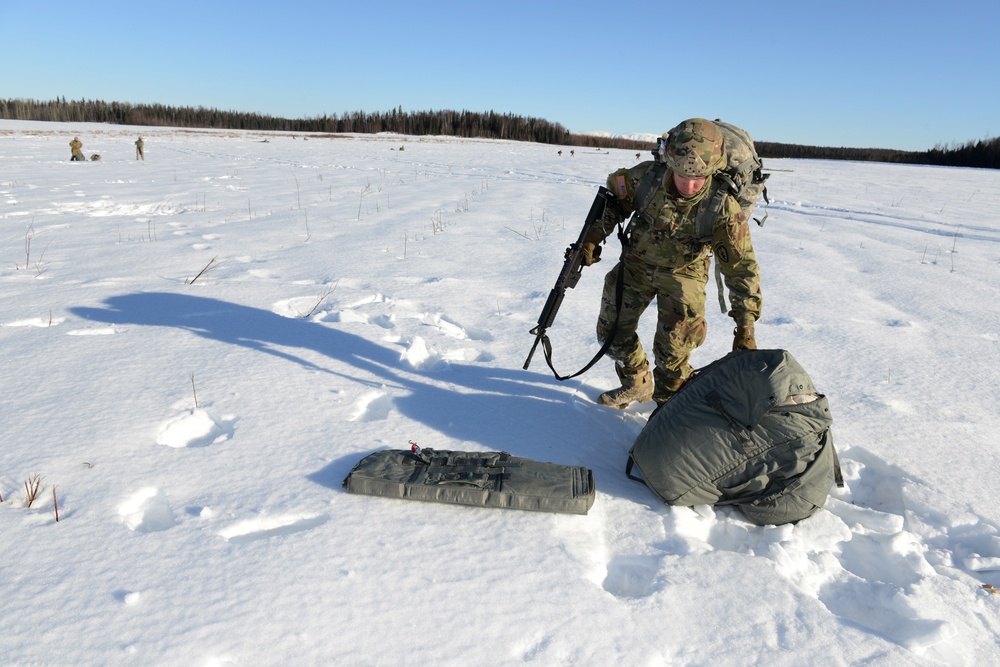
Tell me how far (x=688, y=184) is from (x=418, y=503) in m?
1.75

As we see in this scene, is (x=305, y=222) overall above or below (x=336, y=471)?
above

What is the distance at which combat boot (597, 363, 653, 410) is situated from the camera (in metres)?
2.94

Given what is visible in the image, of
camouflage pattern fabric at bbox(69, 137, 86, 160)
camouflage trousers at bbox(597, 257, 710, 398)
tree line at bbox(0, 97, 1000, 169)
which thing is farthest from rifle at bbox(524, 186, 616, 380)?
tree line at bbox(0, 97, 1000, 169)

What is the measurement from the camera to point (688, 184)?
8.05 feet

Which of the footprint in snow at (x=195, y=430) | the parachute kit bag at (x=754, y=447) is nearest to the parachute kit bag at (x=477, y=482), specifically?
the parachute kit bag at (x=754, y=447)

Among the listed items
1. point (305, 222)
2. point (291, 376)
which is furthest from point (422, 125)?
point (291, 376)

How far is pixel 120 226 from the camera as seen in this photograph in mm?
6488

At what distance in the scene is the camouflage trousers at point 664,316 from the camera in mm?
2713

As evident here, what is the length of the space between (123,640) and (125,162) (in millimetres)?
16724

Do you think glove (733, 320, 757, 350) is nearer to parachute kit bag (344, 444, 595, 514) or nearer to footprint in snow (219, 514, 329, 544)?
parachute kit bag (344, 444, 595, 514)

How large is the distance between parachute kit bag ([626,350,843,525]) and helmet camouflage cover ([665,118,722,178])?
83 centimetres

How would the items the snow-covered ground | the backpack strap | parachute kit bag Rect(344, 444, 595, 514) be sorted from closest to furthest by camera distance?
the snow-covered ground < parachute kit bag Rect(344, 444, 595, 514) < the backpack strap

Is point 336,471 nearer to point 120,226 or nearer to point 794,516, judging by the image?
point 794,516

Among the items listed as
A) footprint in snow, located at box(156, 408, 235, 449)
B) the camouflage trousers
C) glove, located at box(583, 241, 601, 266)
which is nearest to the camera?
footprint in snow, located at box(156, 408, 235, 449)
